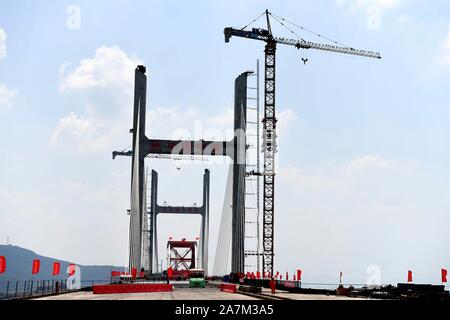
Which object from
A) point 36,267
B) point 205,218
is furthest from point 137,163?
point 205,218

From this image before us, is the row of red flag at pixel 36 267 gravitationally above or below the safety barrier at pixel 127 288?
above

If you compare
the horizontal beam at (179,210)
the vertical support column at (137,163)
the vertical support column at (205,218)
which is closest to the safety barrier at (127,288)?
the vertical support column at (137,163)

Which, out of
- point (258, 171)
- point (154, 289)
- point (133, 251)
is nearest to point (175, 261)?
point (258, 171)

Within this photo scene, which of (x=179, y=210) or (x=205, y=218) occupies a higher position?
(x=179, y=210)

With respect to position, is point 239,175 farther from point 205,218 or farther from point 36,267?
point 205,218

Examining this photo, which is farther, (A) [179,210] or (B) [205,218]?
(A) [179,210]

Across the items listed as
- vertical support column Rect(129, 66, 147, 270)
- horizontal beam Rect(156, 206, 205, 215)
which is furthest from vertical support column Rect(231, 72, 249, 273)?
horizontal beam Rect(156, 206, 205, 215)

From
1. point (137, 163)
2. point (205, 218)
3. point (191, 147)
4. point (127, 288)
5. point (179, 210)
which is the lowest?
point (127, 288)

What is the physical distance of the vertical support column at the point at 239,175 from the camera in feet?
237

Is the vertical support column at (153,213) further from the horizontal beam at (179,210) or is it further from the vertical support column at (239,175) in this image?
the vertical support column at (239,175)

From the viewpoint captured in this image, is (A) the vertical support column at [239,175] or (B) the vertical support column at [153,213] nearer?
(A) the vertical support column at [239,175]

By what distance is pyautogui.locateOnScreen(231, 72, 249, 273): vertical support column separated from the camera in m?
72.3

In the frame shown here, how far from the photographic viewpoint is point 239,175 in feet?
242

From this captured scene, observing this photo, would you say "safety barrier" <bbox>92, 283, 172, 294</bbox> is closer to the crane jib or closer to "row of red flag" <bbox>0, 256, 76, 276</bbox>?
"row of red flag" <bbox>0, 256, 76, 276</bbox>
